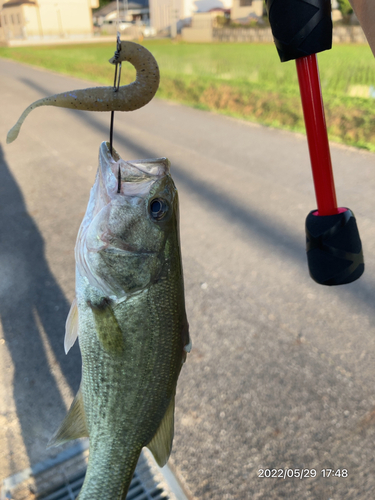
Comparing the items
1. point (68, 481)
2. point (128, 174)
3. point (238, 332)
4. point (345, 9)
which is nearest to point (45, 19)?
point (345, 9)

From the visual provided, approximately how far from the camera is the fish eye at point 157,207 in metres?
1.28

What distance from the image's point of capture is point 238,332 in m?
3.37

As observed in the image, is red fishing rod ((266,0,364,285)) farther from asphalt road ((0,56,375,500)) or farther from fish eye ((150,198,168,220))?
asphalt road ((0,56,375,500))

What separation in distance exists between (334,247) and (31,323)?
9.67ft

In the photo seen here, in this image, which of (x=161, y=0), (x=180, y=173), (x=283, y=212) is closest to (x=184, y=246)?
Answer: (x=283, y=212)

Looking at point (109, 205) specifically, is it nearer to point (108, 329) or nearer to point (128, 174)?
point (128, 174)

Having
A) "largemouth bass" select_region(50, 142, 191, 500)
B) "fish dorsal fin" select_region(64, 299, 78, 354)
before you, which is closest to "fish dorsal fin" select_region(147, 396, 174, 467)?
"largemouth bass" select_region(50, 142, 191, 500)

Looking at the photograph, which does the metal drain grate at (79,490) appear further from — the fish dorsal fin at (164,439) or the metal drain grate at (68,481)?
the fish dorsal fin at (164,439)

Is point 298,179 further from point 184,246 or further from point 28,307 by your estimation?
point 28,307

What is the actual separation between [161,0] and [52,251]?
70.1 m

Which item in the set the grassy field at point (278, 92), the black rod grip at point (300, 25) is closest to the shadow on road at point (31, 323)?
the black rod grip at point (300, 25)

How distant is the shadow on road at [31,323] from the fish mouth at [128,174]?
6.37ft

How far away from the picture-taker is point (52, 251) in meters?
4.64

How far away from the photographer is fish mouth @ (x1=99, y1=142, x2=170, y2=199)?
4.04 ft
